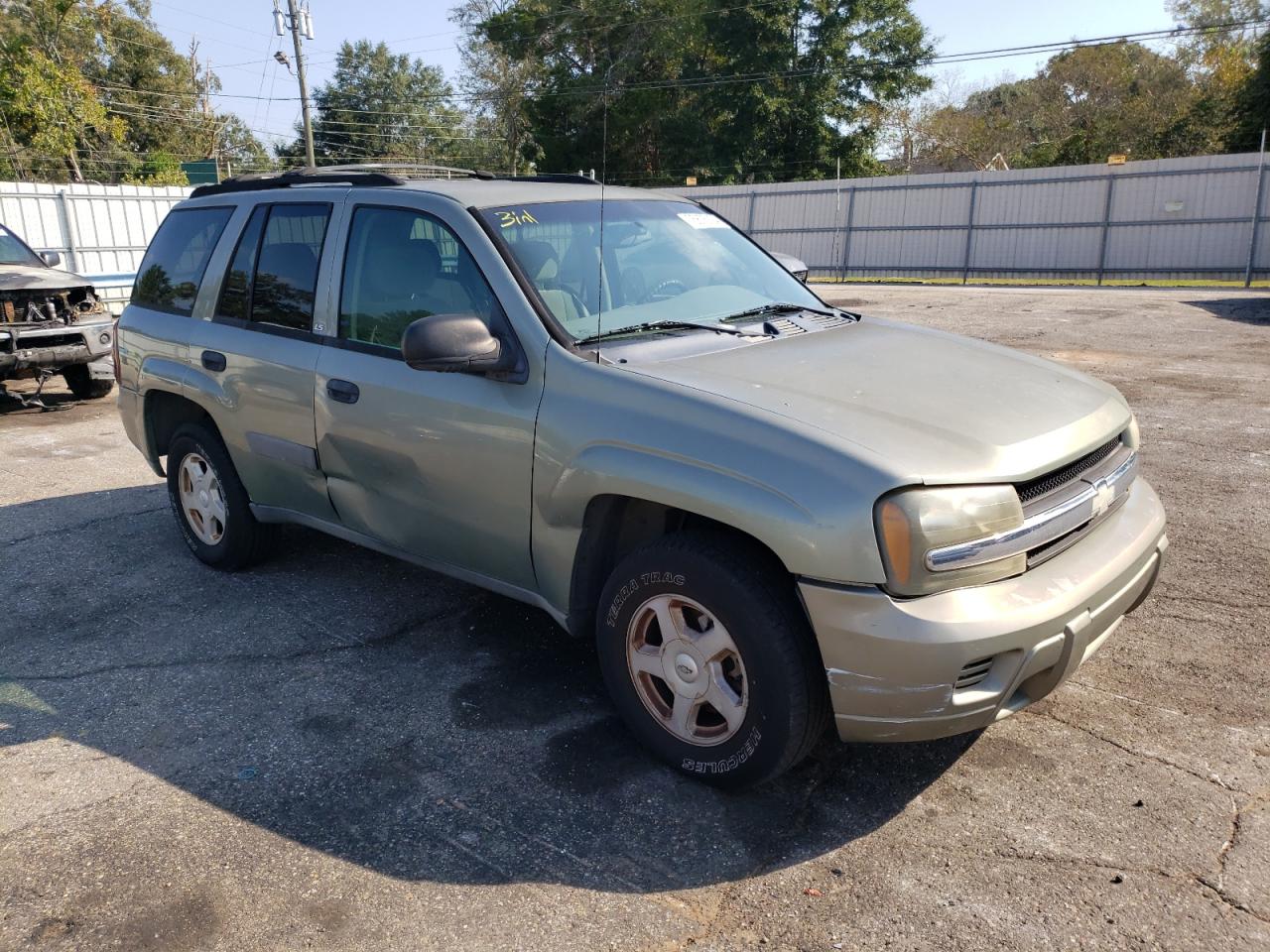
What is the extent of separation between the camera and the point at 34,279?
9.75 meters

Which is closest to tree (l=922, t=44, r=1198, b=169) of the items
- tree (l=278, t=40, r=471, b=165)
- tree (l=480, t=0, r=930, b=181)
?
tree (l=480, t=0, r=930, b=181)

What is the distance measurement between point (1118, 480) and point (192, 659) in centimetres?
369

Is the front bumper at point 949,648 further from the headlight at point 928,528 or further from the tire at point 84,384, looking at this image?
the tire at point 84,384

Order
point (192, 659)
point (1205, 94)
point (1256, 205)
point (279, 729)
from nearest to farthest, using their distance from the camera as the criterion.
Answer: point (279, 729), point (192, 659), point (1256, 205), point (1205, 94)

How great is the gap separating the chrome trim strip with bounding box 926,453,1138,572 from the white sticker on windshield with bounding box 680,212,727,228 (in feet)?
6.70

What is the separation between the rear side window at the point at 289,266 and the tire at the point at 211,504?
808 millimetres

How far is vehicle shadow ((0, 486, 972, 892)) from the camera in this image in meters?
2.94

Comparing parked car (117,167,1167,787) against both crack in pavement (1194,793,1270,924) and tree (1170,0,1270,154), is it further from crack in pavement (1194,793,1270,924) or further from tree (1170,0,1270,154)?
tree (1170,0,1270,154)

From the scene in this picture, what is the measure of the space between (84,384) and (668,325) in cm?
908

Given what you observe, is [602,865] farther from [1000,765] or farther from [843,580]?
[1000,765]

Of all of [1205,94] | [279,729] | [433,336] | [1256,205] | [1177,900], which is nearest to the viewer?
[1177,900]

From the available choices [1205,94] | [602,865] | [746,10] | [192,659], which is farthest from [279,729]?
[1205,94]

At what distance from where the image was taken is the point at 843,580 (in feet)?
8.80

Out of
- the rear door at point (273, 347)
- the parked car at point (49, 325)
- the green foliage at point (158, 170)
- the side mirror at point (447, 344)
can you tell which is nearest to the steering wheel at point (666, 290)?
the side mirror at point (447, 344)
